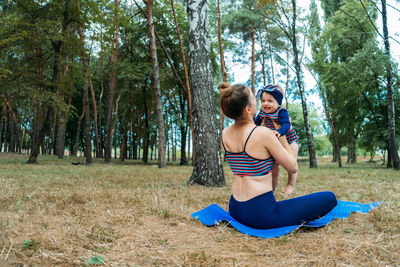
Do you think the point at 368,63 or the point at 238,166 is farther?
the point at 368,63

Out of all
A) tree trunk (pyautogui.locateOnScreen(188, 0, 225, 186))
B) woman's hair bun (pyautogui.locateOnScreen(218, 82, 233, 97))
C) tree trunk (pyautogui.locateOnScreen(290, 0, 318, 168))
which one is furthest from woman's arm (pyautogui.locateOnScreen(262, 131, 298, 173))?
tree trunk (pyautogui.locateOnScreen(290, 0, 318, 168))

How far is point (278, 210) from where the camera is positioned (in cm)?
284

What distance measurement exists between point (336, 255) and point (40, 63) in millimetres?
16325

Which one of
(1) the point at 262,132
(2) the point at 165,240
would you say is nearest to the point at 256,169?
(1) the point at 262,132

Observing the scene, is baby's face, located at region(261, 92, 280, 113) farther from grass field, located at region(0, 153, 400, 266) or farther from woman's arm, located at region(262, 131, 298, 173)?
grass field, located at region(0, 153, 400, 266)

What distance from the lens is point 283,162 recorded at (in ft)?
9.14

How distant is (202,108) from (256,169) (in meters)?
4.07

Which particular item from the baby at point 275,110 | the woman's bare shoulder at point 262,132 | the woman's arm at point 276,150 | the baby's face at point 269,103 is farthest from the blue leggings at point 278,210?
the baby's face at point 269,103

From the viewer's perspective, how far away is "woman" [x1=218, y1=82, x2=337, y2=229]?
276cm

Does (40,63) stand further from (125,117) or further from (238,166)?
(238,166)

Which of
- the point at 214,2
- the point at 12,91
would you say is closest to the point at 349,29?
the point at 214,2

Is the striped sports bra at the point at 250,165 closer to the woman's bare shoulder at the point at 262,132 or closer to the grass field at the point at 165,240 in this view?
the woman's bare shoulder at the point at 262,132

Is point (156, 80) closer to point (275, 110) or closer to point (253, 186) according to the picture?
point (275, 110)

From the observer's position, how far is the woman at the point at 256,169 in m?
2.76
